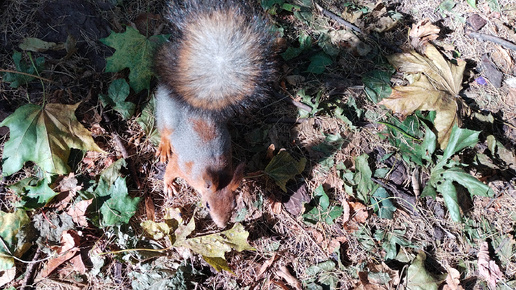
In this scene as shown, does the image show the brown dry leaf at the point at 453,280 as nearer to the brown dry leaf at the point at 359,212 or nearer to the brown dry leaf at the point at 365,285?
the brown dry leaf at the point at 365,285

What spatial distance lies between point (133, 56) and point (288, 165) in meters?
1.26

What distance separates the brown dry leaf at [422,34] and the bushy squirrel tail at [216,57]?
137 cm

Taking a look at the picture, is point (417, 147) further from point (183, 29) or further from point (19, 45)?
point (19, 45)

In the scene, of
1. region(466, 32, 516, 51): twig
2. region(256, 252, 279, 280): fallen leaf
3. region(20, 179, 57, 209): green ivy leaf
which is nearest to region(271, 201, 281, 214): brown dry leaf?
region(256, 252, 279, 280): fallen leaf

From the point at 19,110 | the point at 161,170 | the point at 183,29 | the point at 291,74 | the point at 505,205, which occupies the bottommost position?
the point at 505,205

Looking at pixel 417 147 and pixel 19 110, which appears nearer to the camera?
pixel 19 110

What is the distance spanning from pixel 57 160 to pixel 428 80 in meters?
2.58

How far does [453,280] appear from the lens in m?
2.64

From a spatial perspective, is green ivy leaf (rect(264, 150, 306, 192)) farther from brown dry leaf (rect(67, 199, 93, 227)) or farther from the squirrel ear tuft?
brown dry leaf (rect(67, 199, 93, 227))

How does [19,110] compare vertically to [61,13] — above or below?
below

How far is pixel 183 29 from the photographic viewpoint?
2320 mm

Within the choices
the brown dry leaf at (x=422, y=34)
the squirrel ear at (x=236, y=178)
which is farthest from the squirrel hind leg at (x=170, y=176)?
the brown dry leaf at (x=422, y=34)

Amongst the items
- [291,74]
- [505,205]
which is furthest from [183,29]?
[505,205]

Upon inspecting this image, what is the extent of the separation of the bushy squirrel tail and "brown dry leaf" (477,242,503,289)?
6.38 feet
